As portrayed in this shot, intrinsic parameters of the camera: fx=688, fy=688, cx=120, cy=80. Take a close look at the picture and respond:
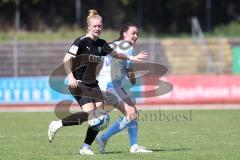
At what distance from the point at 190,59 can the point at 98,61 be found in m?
20.9

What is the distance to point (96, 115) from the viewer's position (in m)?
9.96

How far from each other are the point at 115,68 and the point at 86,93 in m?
0.68

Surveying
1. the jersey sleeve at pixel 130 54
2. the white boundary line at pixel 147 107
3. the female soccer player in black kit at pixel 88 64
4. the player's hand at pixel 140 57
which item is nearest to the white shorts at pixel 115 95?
the female soccer player in black kit at pixel 88 64

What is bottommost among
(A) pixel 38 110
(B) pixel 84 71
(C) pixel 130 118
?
(A) pixel 38 110

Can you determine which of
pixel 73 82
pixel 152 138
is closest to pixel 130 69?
pixel 73 82

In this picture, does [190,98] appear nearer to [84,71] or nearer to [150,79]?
[150,79]

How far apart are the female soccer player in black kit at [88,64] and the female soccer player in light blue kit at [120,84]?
0.61 ft

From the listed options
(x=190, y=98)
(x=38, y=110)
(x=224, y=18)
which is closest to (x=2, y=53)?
(x=38, y=110)

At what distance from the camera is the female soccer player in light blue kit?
1011cm

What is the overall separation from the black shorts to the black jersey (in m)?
0.08

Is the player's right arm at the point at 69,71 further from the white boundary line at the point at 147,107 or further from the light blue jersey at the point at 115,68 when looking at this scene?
the white boundary line at the point at 147,107

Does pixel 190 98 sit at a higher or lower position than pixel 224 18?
lower

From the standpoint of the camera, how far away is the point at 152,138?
42.5ft

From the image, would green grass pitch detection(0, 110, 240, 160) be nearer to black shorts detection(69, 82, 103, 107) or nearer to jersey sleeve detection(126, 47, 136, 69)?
black shorts detection(69, 82, 103, 107)
